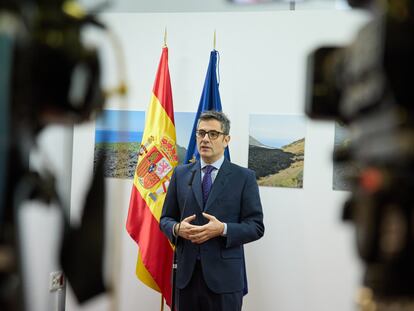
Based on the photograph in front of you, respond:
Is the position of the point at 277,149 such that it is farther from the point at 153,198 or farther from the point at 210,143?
the point at 153,198

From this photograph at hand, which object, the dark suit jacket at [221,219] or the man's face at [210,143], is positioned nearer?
the dark suit jacket at [221,219]

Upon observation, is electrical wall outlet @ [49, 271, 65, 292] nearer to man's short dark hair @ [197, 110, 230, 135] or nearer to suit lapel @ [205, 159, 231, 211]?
suit lapel @ [205, 159, 231, 211]

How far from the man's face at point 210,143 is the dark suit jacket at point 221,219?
7 centimetres

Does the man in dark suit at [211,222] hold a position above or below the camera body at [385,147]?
below

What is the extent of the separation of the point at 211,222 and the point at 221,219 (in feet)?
0.34

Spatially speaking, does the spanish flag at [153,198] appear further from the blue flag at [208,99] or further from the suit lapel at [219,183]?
the suit lapel at [219,183]

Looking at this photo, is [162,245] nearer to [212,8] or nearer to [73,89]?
[212,8]

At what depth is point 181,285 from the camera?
304 cm

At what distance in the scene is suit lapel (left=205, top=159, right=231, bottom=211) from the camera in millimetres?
3039

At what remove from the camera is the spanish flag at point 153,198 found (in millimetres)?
3529

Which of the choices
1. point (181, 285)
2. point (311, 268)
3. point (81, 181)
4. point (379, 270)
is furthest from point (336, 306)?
point (379, 270)

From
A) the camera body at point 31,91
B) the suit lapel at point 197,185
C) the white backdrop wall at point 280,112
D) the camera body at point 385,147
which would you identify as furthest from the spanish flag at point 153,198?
the camera body at point 385,147

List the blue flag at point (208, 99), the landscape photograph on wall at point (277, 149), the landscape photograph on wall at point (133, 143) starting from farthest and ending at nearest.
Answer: the landscape photograph on wall at point (133, 143) < the landscape photograph on wall at point (277, 149) < the blue flag at point (208, 99)

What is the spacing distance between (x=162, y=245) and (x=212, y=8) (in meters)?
1.73
